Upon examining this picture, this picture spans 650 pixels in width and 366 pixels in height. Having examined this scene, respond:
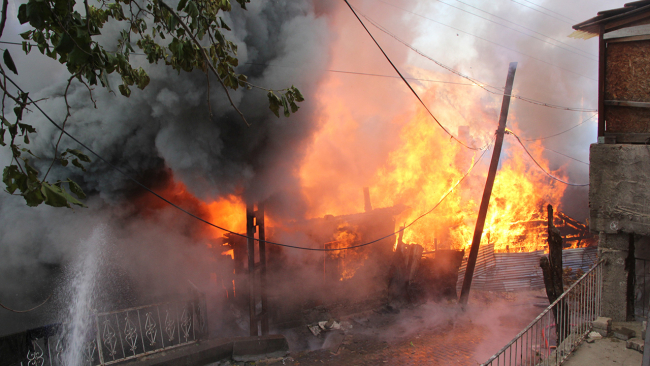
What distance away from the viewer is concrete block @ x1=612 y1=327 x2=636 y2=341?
5617mm

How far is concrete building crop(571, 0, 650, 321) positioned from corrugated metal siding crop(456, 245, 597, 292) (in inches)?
308

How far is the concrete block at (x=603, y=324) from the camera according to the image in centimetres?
583

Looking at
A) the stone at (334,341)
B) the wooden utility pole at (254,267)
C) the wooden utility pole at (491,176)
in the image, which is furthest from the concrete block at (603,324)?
the wooden utility pole at (254,267)

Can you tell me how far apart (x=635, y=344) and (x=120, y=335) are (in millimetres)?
8380

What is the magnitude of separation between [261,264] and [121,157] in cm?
453

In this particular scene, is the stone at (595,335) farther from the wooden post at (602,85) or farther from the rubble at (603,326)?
the wooden post at (602,85)

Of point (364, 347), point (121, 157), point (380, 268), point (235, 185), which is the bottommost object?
point (364, 347)

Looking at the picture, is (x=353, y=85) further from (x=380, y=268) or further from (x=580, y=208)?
(x=580, y=208)

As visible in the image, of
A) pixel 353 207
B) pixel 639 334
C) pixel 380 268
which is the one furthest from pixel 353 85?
pixel 639 334

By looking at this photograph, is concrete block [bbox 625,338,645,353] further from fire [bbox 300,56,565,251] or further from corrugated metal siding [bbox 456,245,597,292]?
fire [bbox 300,56,565,251]

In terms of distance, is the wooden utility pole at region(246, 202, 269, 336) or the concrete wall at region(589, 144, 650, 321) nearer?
the concrete wall at region(589, 144, 650, 321)

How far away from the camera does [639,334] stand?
18.5ft

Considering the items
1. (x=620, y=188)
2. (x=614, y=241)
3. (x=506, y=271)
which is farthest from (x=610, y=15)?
(x=506, y=271)

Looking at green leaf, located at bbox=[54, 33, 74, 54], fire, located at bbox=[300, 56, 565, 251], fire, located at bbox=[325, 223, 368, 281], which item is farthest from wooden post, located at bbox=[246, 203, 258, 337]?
green leaf, located at bbox=[54, 33, 74, 54]
